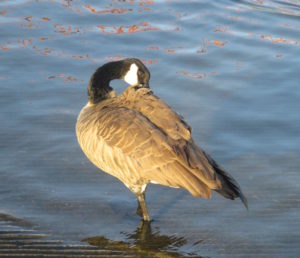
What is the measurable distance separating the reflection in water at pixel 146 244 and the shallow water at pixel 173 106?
1 centimetres

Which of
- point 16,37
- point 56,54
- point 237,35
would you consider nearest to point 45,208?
point 56,54

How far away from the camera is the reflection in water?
16.8 ft

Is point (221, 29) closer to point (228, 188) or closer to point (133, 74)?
point (133, 74)

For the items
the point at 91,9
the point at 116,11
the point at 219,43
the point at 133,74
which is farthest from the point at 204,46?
the point at 133,74

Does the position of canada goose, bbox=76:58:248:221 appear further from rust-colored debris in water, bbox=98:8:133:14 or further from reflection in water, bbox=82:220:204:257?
rust-colored debris in water, bbox=98:8:133:14

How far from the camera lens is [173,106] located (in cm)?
747

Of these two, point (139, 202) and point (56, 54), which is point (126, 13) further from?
point (139, 202)

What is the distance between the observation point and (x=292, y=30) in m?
9.96

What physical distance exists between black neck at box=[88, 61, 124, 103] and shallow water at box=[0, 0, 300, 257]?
748 millimetres

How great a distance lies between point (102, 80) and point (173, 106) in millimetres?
1554

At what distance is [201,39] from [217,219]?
4.56m

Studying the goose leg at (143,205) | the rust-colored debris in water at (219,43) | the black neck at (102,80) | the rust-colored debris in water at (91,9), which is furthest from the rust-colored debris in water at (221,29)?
the goose leg at (143,205)

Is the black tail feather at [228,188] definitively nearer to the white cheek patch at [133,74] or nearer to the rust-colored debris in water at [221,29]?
the white cheek patch at [133,74]

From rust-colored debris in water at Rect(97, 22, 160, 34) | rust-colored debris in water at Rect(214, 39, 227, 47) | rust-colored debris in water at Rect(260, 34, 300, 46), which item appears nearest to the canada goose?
rust-colored debris in water at Rect(214, 39, 227, 47)
